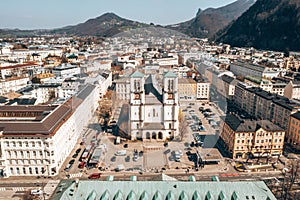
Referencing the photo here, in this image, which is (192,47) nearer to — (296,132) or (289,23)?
(296,132)

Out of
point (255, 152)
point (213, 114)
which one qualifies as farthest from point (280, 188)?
point (213, 114)

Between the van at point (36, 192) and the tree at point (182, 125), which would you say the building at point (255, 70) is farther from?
the van at point (36, 192)

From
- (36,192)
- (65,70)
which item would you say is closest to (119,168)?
(36,192)

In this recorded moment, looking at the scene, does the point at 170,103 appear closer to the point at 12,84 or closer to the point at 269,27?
the point at 12,84

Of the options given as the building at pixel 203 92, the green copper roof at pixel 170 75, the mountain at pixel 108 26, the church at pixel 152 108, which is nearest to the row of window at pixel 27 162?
the church at pixel 152 108

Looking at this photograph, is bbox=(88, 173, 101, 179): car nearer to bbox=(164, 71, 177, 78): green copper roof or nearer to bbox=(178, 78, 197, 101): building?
bbox=(164, 71, 177, 78): green copper roof

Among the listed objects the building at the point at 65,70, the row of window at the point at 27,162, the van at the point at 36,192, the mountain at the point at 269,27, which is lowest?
the van at the point at 36,192

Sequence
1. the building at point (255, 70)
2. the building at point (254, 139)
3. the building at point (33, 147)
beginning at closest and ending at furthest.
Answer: the building at point (33, 147) < the building at point (254, 139) < the building at point (255, 70)
